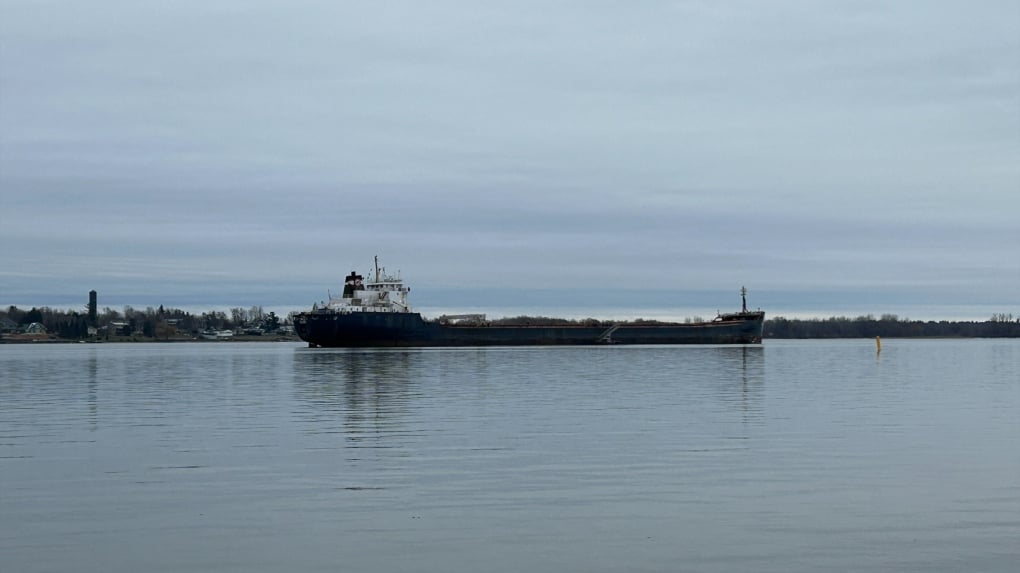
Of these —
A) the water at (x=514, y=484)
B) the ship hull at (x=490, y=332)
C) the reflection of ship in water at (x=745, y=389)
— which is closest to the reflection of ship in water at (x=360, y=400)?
the water at (x=514, y=484)

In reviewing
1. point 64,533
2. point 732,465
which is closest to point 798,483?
point 732,465

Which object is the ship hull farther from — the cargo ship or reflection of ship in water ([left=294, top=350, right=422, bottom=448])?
reflection of ship in water ([left=294, top=350, right=422, bottom=448])

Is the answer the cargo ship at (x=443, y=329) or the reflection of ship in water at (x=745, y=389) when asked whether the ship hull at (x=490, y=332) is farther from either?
the reflection of ship in water at (x=745, y=389)

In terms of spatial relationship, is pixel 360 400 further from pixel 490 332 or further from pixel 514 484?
pixel 490 332

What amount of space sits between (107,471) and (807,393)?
23329mm

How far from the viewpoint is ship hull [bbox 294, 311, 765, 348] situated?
332 ft

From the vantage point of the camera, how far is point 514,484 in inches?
634

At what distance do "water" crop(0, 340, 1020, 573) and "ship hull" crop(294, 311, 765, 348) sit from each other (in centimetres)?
6782

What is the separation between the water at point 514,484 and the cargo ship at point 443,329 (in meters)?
68.2

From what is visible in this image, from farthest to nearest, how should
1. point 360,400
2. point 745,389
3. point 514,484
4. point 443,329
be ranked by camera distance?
point 443,329
point 745,389
point 360,400
point 514,484

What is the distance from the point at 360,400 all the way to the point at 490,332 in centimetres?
7833

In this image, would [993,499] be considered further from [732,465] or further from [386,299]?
[386,299]

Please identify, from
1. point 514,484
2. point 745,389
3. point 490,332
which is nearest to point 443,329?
point 490,332

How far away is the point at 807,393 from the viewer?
116ft
